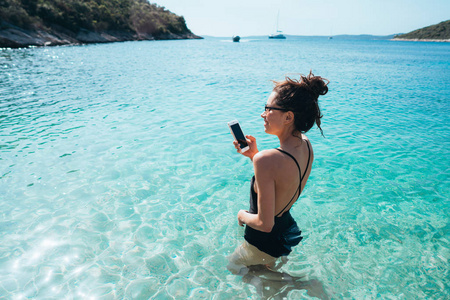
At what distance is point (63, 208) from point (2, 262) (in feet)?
4.44

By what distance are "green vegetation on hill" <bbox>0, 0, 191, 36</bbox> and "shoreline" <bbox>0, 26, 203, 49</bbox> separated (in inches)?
53.9

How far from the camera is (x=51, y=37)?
166 feet

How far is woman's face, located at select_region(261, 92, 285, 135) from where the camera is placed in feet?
6.70

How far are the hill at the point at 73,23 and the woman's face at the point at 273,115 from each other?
53.3 metres

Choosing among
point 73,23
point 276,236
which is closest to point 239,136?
point 276,236

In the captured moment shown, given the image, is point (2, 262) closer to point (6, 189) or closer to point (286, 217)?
point (6, 189)

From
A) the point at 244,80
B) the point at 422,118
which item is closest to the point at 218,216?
the point at 422,118

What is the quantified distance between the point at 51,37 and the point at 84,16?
19141 millimetres

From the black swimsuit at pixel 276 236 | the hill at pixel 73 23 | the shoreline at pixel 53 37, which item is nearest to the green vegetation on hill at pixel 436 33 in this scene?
the hill at pixel 73 23

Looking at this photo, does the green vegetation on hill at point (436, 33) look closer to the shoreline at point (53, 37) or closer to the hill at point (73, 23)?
the hill at point (73, 23)

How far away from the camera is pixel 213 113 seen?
11.6 meters

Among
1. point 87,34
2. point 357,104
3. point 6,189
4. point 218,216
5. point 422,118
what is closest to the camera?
point 218,216

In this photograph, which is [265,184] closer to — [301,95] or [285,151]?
[285,151]

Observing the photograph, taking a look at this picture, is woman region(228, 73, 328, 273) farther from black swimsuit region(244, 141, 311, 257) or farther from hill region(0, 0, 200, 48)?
hill region(0, 0, 200, 48)
